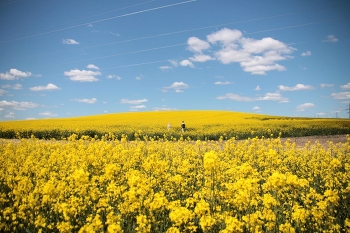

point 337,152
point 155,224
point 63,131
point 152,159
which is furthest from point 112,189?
point 63,131

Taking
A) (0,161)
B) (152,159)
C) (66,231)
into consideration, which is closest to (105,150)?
(0,161)

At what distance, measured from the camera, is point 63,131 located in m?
25.2

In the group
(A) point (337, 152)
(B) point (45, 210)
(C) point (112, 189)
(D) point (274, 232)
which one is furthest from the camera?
(A) point (337, 152)

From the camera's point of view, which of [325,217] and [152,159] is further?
[152,159]

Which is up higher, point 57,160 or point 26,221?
point 57,160

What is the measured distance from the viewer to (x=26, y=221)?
4445mm

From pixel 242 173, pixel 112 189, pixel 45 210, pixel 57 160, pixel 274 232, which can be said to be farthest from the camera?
pixel 57 160

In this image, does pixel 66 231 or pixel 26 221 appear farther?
pixel 26 221

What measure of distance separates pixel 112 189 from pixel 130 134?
18.7 meters

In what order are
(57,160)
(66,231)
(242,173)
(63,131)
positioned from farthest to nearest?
(63,131), (57,160), (242,173), (66,231)

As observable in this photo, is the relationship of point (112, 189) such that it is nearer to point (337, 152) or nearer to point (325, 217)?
point (325, 217)

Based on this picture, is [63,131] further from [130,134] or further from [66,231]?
[66,231]

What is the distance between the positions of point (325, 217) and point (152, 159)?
3.10 m

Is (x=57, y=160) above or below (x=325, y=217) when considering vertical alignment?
above
